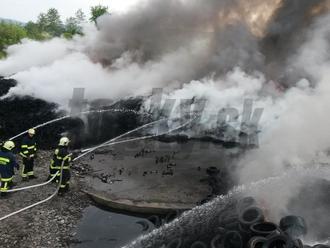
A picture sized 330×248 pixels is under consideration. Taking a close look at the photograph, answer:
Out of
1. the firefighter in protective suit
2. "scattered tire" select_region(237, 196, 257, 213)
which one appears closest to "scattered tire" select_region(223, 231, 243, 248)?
"scattered tire" select_region(237, 196, 257, 213)

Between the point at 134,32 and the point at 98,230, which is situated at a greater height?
the point at 134,32

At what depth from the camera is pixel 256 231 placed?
7.08 m

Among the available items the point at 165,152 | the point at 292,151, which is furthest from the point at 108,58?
the point at 292,151

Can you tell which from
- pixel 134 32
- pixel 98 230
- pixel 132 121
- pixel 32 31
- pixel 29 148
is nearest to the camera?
pixel 98 230

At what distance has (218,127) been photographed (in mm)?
15445

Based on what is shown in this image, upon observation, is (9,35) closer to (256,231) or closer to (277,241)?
(256,231)

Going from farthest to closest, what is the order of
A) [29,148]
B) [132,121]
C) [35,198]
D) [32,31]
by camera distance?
[32,31], [132,121], [29,148], [35,198]

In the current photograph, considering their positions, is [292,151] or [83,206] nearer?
[83,206]

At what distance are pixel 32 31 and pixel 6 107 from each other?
160 ft

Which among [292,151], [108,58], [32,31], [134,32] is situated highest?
[32,31]

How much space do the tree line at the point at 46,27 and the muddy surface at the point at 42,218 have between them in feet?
119

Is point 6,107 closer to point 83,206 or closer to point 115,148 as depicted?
point 115,148

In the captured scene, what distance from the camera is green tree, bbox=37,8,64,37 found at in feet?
223

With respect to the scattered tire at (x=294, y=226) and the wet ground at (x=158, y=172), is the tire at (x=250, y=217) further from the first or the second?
the wet ground at (x=158, y=172)
